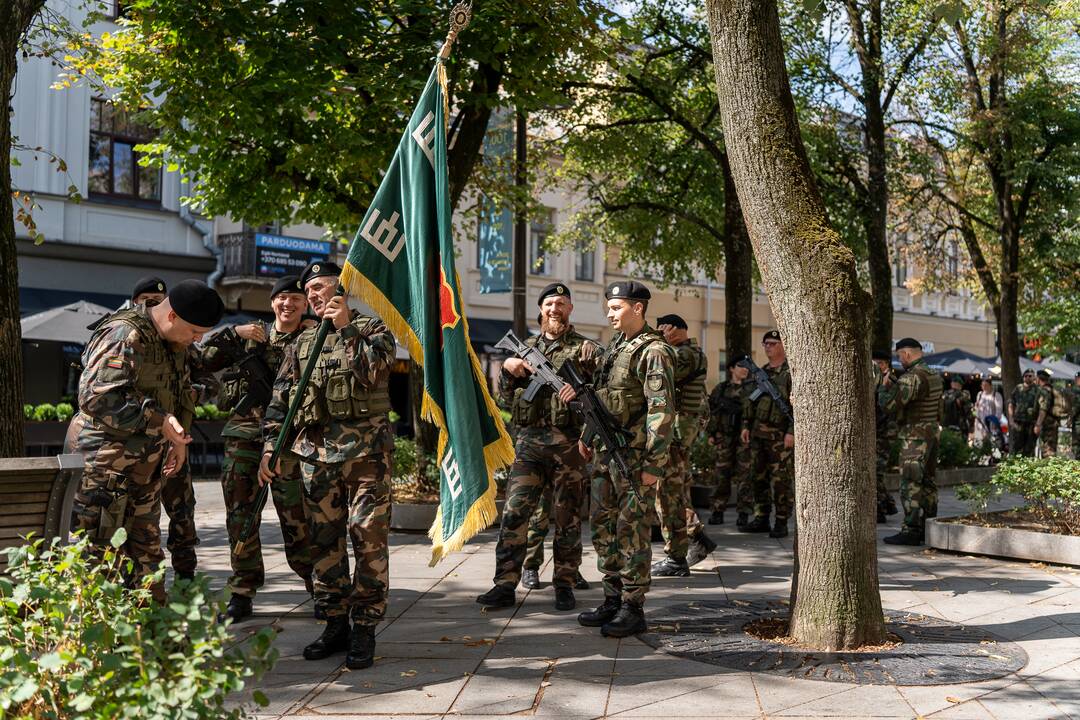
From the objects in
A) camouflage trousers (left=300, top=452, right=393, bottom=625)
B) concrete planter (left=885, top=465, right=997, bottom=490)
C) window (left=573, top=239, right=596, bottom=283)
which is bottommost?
concrete planter (left=885, top=465, right=997, bottom=490)

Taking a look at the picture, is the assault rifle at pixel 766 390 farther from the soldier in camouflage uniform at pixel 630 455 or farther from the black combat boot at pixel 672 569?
the soldier in camouflage uniform at pixel 630 455

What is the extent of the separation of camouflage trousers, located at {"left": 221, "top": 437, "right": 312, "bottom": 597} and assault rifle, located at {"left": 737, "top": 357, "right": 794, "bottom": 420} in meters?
5.64

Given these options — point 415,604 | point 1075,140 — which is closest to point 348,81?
point 415,604

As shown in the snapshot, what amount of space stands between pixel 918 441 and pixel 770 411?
1.50 metres

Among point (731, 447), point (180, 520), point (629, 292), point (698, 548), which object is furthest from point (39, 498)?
point (731, 447)

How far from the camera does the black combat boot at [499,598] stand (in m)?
7.10

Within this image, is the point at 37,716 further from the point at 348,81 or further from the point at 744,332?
the point at 744,332

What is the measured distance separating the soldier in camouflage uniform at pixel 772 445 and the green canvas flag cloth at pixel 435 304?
5.64 m

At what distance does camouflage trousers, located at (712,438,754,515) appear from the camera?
1159 centimetres

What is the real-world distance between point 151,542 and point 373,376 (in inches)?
60.6

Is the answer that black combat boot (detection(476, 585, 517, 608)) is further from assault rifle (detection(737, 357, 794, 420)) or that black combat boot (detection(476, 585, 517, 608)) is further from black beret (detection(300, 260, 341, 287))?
assault rifle (detection(737, 357, 794, 420))

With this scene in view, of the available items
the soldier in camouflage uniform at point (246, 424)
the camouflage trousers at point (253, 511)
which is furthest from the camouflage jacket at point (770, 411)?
the camouflage trousers at point (253, 511)

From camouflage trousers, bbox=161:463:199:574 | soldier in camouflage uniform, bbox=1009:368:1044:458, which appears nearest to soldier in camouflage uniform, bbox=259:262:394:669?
camouflage trousers, bbox=161:463:199:574

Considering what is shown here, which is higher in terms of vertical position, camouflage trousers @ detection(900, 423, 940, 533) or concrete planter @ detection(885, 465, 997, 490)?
camouflage trousers @ detection(900, 423, 940, 533)
